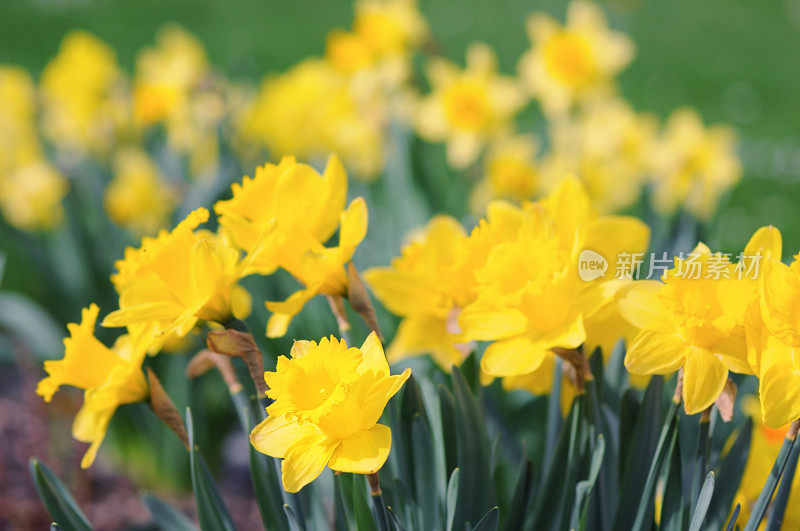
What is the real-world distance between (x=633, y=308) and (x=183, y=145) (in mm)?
2245

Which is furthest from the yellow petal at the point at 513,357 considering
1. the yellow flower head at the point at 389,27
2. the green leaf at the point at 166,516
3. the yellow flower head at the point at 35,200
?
the yellow flower head at the point at 35,200

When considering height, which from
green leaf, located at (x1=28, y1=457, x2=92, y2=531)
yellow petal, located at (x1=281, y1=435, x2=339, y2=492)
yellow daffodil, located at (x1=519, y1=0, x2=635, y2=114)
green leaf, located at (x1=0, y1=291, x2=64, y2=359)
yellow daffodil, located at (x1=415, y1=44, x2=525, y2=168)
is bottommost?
green leaf, located at (x1=0, y1=291, x2=64, y2=359)

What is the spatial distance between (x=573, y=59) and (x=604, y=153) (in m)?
0.34

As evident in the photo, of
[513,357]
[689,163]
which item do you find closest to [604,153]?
[689,163]

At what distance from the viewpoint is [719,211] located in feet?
6.45

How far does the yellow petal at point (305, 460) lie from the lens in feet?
2.47

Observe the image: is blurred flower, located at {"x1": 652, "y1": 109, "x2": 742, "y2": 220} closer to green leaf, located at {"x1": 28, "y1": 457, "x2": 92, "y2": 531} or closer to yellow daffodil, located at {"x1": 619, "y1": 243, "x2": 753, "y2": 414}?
yellow daffodil, located at {"x1": 619, "y1": 243, "x2": 753, "y2": 414}

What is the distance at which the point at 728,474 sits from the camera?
95 centimetres

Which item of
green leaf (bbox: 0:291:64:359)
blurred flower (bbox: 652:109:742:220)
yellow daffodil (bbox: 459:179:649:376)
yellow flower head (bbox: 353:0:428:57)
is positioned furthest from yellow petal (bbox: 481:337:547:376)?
yellow flower head (bbox: 353:0:428:57)

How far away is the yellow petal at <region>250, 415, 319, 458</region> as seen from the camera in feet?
2.53

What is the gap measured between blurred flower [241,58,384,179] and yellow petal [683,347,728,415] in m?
1.77

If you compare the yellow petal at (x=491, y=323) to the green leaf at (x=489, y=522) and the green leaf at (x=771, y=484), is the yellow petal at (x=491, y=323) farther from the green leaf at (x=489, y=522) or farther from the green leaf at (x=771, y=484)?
the green leaf at (x=771, y=484)

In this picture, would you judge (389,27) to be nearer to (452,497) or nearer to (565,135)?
(565,135)

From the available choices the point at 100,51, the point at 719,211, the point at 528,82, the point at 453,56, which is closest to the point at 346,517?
the point at 719,211
